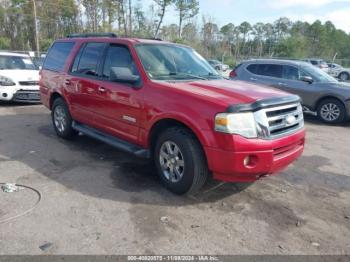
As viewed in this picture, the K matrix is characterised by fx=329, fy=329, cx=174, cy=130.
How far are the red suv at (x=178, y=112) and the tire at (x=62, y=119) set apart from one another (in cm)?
28

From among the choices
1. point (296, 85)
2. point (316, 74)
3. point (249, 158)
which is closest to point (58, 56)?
point (249, 158)

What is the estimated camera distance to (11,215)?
358 centimetres

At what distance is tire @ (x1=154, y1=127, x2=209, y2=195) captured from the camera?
3.83m

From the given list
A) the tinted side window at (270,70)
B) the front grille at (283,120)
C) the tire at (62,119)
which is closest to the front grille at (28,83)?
the tire at (62,119)

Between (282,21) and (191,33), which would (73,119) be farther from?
(282,21)

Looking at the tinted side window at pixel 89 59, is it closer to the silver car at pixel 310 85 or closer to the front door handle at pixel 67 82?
the front door handle at pixel 67 82

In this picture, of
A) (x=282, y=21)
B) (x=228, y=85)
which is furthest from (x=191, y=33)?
(x=228, y=85)

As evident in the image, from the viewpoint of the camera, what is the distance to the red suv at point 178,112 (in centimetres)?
359

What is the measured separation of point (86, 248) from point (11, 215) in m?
1.12

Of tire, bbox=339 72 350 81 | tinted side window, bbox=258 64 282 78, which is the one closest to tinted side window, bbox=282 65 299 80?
tinted side window, bbox=258 64 282 78

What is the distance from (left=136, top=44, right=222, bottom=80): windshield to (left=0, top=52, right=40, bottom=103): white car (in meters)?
6.58

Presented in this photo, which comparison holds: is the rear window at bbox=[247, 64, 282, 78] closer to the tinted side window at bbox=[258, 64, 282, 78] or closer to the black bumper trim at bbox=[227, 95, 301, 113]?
the tinted side window at bbox=[258, 64, 282, 78]

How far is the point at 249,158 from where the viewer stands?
11.8 ft

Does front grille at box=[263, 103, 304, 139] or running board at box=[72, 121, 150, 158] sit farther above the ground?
front grille at box=[263, 103, 304, 139]
